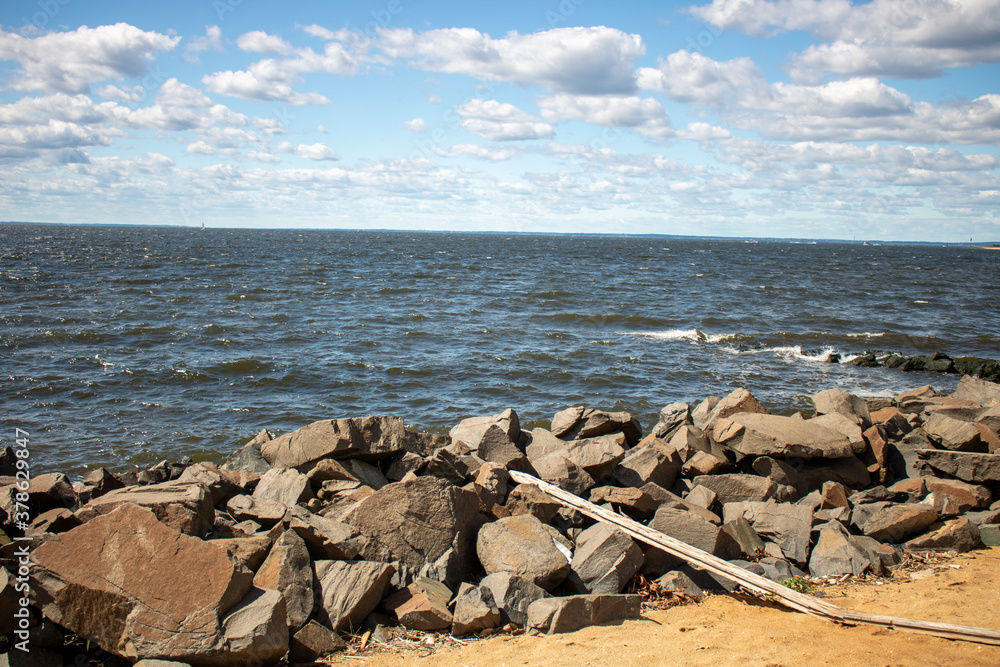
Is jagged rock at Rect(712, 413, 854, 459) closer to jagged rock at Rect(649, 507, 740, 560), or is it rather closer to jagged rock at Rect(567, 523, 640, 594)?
jagged rock at Rect(649, 507, 740, 560)

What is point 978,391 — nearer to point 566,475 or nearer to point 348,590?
point 566,475

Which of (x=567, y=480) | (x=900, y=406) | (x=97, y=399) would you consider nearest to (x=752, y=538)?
(x=567, y=480)

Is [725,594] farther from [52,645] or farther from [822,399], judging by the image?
[822,399]

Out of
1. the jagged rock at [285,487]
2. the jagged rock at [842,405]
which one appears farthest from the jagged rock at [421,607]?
the jagged rock at [842,405]

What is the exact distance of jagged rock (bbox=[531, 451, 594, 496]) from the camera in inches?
325

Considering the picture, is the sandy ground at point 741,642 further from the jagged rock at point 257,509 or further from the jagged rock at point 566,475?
the jagged rock at point 566,475

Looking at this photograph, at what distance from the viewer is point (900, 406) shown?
13672mm

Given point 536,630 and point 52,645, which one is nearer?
point 52,645

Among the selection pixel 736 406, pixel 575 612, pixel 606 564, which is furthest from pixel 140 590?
→ pixel 736 406

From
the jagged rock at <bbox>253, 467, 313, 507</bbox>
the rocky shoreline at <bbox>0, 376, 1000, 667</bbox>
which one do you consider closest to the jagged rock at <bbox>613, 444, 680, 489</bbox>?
the rocky shoreline at <bbox>0, 376, 1000, 667</bbox>

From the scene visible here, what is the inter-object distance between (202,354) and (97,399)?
484 cm

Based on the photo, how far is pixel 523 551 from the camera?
20.4ft

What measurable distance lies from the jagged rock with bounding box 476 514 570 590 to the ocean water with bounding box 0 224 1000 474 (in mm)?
7807

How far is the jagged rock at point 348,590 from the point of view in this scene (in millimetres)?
5441
